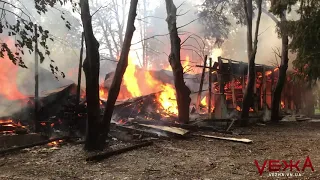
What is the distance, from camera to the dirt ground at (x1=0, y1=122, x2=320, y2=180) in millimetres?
6168

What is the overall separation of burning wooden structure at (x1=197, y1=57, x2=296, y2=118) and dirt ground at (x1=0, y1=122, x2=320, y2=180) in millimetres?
7917

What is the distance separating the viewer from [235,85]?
19.9 m

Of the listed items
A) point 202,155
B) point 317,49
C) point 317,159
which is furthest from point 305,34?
point 202,155

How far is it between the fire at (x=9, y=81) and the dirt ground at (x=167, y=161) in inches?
331

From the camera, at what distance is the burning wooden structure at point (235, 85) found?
709 inches

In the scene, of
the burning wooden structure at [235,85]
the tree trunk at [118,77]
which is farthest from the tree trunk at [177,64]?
the tree trunk at [118,77]

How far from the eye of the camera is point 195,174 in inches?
241

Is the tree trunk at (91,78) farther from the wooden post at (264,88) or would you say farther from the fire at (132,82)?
the fire at (132,82)

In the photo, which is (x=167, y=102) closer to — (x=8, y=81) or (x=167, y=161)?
(x=8, y=81)

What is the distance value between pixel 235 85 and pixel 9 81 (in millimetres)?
15179

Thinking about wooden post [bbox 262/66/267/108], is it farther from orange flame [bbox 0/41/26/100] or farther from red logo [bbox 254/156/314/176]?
orange flame [bbox 0/41/26/100]

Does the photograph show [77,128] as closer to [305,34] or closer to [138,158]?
[138,158]

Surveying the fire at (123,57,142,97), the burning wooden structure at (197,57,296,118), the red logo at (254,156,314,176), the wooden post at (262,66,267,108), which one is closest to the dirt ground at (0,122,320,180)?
the red logo at (254,156,314,176)

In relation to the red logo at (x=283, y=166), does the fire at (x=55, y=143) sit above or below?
below
